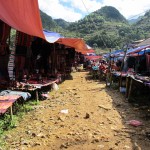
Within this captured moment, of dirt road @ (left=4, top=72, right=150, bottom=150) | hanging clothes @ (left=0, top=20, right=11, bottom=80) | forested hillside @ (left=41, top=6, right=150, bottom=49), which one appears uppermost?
forested hillside @ (left=41, top=6, right=150, bottom=49)

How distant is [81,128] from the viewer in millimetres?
5977

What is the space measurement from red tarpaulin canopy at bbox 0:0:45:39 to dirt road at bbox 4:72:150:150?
6.97 ft

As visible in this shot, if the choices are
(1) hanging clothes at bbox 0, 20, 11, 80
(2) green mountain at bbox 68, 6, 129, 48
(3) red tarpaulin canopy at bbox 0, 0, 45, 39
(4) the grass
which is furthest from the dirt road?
(2) green mountain at bbox 68, 6, 129, 48

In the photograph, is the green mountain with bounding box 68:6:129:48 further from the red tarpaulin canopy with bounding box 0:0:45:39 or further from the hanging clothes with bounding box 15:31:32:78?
the red tarpaulin canopy with bounding box 0:0:45:39

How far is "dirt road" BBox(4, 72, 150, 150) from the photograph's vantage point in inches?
199

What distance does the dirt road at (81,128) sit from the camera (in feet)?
16.6

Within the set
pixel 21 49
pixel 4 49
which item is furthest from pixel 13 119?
pixel 21 49

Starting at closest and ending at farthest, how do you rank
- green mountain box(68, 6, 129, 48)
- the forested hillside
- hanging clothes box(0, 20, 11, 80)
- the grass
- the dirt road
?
the dirt road, the grass, hanging clothes box(0, 20, 11, 80), the forested hillside, green mountain box(68, 6, 129, 48)

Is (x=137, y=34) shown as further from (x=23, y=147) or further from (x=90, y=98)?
(x=23, y=147)

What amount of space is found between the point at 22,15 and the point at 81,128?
298cm

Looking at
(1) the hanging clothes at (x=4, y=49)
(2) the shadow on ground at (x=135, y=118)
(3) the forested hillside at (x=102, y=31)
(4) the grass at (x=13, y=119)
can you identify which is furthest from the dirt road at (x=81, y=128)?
(3) the forested hillside at (x=102, y=31)

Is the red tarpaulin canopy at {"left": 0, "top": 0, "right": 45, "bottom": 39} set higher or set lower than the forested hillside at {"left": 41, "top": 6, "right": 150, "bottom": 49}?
lower

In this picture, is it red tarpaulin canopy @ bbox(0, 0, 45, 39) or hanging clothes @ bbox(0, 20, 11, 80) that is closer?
red tarpaulin canopy @ bbox(0, 0, 45, 39)

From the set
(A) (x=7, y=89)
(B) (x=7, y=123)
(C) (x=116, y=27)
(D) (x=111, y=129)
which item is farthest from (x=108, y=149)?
(C) (x=116, y=27)
